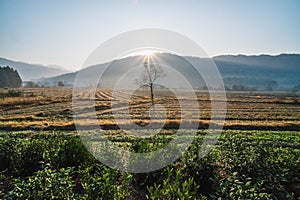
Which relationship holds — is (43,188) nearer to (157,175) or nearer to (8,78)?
(157,175)

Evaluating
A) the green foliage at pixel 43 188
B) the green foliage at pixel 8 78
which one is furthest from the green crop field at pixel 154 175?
the green foliage at pixel 8 78

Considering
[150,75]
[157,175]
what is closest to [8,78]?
[150,75]

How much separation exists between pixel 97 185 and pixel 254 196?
2801 mm

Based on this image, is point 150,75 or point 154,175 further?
point 150,75

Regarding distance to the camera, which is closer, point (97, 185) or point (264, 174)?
A: point (97, 185)

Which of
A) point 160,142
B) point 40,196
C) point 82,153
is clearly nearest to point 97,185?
point 40,196

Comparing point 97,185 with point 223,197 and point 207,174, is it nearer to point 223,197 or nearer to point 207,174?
point 223,197

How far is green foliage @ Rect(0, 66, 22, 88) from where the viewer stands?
105000mm

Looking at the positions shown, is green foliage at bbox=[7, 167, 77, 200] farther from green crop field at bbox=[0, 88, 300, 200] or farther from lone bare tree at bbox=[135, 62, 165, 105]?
lone bare tree at bbox=[135, 62, 165, 105]

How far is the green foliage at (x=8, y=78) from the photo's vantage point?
105000 mm

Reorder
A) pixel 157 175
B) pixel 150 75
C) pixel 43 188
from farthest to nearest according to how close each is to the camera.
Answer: pixel 150 75 < pixel 157 175 < pixel 43 188

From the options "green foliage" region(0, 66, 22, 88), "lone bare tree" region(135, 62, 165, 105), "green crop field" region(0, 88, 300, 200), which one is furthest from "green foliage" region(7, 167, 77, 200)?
"green foliage" region(0, 66, 22, 88)

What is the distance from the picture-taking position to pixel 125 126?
23.8 m

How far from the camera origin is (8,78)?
351ft
